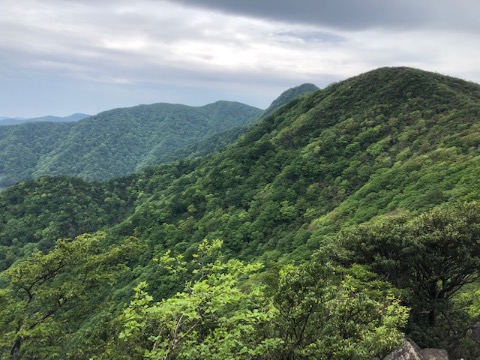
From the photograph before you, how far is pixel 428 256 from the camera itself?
19.0m

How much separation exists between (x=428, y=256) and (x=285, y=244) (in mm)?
35543

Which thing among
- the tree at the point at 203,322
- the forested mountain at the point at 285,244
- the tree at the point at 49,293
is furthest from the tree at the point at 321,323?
the tree at the point at 49,293

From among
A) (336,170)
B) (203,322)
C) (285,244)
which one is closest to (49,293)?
(203,322)

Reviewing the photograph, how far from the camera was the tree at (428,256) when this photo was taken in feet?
61.5

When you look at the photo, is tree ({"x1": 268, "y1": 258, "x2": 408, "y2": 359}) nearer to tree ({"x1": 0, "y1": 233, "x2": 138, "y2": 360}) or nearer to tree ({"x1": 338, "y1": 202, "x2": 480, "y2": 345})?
tree ({"x1": 338, "y1": 202, "x2": 480, "y2": 345})

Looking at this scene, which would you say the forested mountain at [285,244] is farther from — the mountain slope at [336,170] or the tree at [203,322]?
the mountain slope at [336,170]

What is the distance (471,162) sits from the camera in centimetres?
4288

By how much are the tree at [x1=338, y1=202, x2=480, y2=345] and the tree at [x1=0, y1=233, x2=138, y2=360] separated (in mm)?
19719

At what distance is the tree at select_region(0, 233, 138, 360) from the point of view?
2312 cm

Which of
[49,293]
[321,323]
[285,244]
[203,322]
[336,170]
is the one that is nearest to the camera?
[203,322]

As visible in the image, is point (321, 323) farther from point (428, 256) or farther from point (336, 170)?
point (336, 170)

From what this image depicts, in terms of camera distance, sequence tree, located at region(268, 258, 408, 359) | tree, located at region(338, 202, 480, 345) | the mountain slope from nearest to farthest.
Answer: tree, located at region(268, 258, 408, 359) < tree, located at region(338, 202, 480, 345) < the mountain slope

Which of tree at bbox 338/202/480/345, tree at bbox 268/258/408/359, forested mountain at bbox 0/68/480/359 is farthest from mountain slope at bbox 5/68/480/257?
tree at bbox 268/258/408/359

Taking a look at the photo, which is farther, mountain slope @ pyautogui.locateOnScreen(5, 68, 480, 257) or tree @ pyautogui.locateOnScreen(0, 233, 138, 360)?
mountain slope @ pyautogui.locateOnScreen(5, 68, 480, 257)
